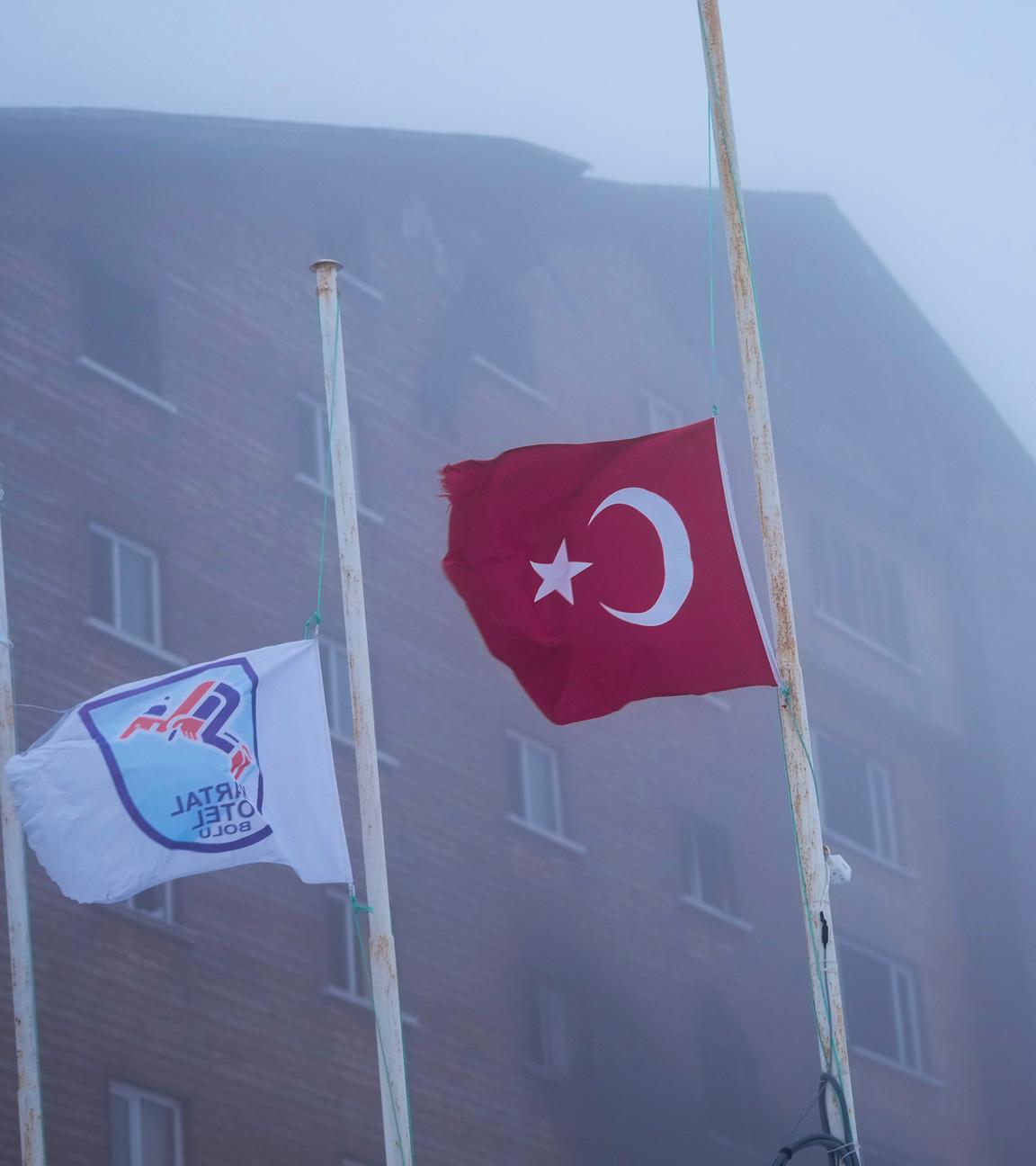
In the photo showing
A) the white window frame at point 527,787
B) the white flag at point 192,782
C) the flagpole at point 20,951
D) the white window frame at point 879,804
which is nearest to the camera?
the white flag at point 192,782

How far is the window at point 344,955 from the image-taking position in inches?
878

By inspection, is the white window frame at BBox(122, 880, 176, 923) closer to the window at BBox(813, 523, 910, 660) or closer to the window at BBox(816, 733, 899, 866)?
the window at BBox(816, 733, 899, 866)

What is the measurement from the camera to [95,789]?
1230 cm

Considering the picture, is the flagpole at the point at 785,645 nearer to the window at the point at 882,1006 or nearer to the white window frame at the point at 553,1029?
the white window frame at the point at 553,1029

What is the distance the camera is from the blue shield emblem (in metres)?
11.8

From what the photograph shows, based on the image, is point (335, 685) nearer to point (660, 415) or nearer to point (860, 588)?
point (660, 415)

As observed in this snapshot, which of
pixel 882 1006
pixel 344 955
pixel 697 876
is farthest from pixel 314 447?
pixel 882 1006

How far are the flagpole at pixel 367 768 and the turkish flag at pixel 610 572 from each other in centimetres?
126

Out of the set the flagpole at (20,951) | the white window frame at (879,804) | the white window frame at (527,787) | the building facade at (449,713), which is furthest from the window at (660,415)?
the flagpole at (20,951)

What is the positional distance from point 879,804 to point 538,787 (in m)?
9.15

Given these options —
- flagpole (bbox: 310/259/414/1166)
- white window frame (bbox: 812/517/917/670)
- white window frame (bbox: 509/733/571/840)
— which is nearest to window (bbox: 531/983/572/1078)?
white window frame (bbox: 509/733/571/840)

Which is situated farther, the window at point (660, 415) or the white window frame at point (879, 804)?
the white window frame at point (879, 804)

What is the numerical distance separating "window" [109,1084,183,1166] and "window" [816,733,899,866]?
13.8 m

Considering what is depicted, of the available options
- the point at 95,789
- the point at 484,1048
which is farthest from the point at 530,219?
the point at 95,789
